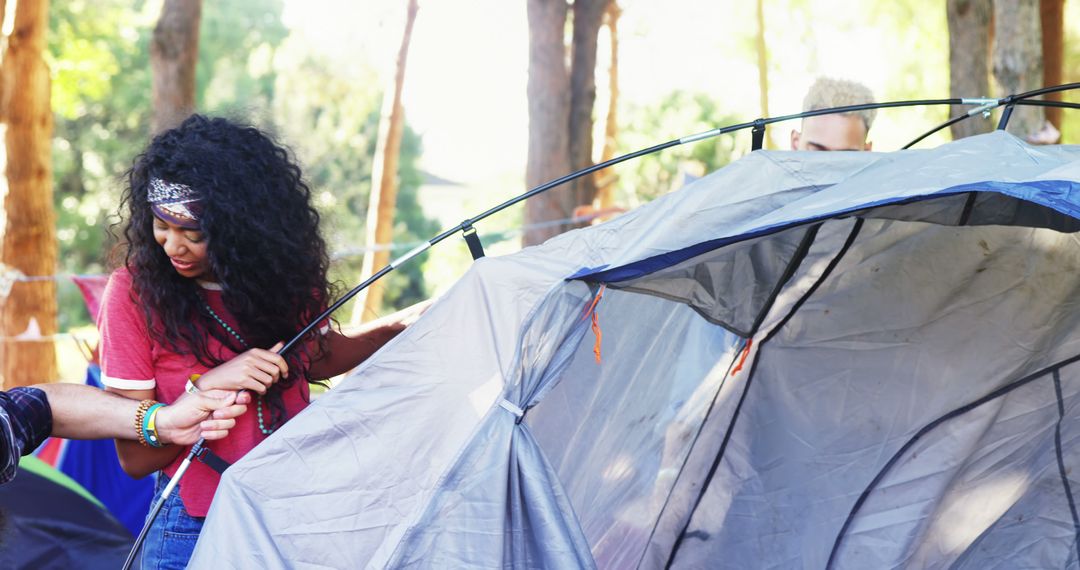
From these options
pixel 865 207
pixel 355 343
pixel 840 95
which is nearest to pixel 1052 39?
pixel 840 95

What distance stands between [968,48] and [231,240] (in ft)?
16.2

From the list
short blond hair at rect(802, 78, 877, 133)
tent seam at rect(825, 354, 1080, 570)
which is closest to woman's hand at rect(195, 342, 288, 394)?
tent seam at rect(825, 354, 1080, 570)

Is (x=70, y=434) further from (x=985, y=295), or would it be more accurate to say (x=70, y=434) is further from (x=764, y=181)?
(x=985, y=295)

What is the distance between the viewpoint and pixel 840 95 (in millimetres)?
3309

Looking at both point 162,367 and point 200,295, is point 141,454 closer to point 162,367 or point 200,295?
point 162,367

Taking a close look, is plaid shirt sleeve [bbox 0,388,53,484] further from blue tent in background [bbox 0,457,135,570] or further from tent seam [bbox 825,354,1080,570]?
tent seam [bbox 825,354,1080,570]

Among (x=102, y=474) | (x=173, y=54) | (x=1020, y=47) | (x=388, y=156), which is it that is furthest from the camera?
(x=388, y=156)

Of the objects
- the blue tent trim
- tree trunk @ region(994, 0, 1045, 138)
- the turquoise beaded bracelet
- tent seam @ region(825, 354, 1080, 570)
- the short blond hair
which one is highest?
tree trunk @ region(994, 0, 1045, 138)

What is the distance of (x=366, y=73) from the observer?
23.5m

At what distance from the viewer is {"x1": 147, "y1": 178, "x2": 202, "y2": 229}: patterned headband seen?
6.95 ft

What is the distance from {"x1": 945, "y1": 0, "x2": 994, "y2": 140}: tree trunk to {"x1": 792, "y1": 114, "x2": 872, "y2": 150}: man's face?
2883 millimetres

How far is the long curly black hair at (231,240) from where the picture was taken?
2.13 metres

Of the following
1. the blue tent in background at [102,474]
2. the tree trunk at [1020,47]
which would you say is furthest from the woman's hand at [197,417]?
the tree trunk at [1020,47]

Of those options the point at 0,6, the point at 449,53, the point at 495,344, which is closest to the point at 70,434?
the point at 495,344
